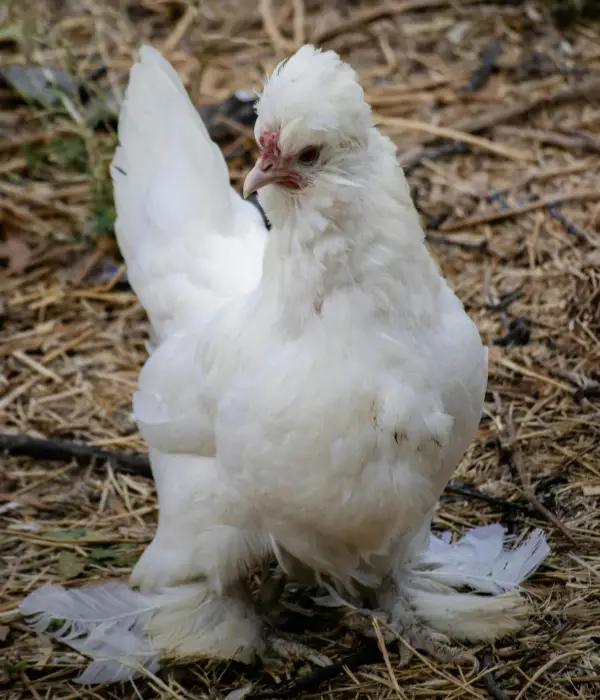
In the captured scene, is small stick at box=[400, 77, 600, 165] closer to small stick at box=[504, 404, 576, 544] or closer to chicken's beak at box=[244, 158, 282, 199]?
small stick at box=[504, 404, 576, 544]

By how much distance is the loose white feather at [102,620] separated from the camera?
3.16 meters

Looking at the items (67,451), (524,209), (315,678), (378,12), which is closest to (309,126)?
(315,678)

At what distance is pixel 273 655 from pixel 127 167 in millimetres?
1814

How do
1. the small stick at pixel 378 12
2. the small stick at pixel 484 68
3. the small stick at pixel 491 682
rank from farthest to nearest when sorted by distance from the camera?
1. the small stick at pixel 378 12
2. the small stick at pixel 484 68
3. the small stick at pixel 491 682

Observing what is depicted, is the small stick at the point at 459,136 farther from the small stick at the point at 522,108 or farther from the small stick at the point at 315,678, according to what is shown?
the small stick at the point at 315,678

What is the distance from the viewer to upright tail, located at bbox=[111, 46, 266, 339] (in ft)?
11.2

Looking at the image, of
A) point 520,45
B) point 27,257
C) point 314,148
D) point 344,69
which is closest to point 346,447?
point 314,148

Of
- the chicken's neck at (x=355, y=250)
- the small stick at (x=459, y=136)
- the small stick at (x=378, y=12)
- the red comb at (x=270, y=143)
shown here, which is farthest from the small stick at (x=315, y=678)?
the small stick at (x=378, y=12)

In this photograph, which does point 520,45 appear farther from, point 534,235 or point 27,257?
point 27,257

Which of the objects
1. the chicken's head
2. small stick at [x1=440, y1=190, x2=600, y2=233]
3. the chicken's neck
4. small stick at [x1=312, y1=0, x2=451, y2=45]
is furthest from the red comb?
small stick at [x1=312, y1=0, x2=451, y2=45]

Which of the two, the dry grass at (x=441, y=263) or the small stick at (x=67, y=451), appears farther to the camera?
the small stick at (x=67, y=451)

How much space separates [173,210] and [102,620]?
1.40 m

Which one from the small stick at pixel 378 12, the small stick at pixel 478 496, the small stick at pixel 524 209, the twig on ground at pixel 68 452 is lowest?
the twig on ground at pixel 68 452

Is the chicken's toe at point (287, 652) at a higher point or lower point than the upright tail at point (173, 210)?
lower
